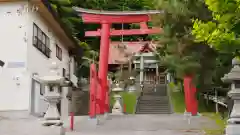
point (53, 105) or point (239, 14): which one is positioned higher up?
point (239, 14)

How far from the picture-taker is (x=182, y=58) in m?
14.0

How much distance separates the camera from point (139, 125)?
20203 millimetres

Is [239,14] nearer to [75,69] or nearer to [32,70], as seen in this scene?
[32,70]

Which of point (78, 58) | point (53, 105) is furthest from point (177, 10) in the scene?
point (78, 58)

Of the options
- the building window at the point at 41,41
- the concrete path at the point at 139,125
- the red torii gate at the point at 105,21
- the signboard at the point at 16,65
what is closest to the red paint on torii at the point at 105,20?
the red torii gate at the point at 105,21

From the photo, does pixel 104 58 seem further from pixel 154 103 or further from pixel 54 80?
pixel 54 80

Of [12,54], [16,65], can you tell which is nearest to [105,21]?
[12,54]

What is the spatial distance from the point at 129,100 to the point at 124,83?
523 cm

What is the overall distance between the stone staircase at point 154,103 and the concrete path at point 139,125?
4584 millimetres

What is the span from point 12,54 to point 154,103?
42.1 feet

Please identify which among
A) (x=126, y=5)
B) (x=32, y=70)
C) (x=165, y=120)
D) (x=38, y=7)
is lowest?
(x=165, y=120)

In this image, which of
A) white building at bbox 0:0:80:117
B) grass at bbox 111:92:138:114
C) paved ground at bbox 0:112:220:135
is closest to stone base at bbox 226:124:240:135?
paved ground at bbox 0:112:220:135

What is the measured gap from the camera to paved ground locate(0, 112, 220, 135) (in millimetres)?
16469

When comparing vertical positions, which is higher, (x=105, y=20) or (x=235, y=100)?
(x=105, y=20)
